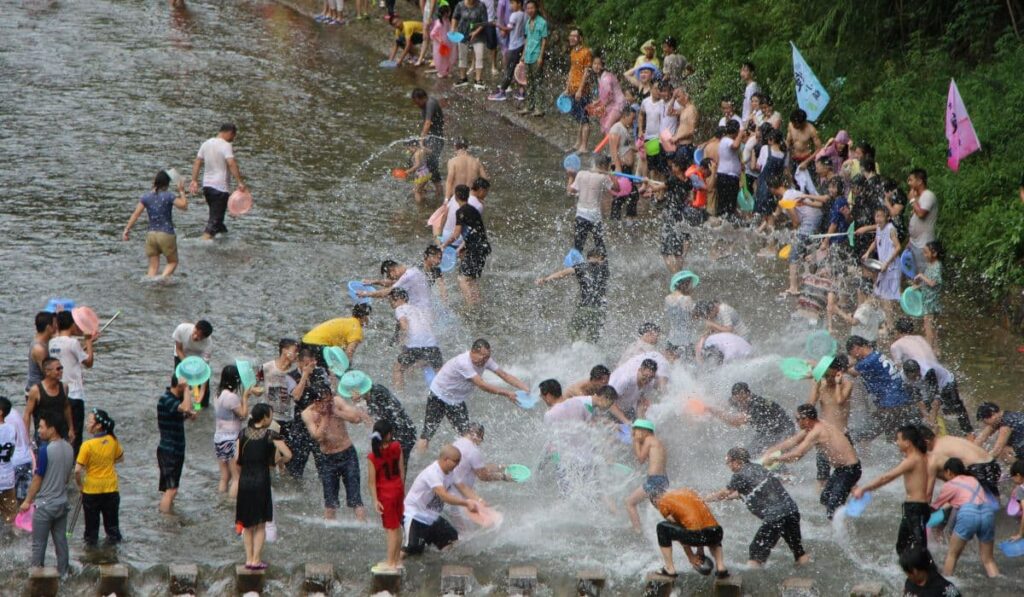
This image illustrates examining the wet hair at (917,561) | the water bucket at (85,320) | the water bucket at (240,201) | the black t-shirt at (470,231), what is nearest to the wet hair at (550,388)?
the wet hair at (917,561)

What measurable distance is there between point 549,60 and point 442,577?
14.4 m

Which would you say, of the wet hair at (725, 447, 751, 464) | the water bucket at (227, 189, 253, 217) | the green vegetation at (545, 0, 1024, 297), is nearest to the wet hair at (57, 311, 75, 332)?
the water bucket at (227, 189, 253, 217)

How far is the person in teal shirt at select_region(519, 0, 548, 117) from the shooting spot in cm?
2264

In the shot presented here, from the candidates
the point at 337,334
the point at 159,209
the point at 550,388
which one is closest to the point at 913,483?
the point at 550,388

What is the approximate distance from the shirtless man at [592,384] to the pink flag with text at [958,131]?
15.5ft

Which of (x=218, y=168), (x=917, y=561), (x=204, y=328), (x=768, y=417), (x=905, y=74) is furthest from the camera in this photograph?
(x=905, y=74)

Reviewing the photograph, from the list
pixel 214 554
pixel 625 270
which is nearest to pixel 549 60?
pixel 625 270

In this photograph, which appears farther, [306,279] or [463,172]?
[463,172]

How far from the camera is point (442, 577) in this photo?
10.9m

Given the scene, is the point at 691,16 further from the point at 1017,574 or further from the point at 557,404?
the point at 1017,574

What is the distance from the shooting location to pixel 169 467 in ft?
38.5

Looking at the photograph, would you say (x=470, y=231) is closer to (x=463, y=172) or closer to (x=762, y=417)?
(x=463, y=172)

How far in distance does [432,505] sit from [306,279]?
578 centimetres

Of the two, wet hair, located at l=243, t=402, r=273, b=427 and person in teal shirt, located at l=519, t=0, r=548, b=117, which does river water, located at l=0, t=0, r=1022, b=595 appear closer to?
person in teal shirt, located at l=519, t=0, r=548, b=117
